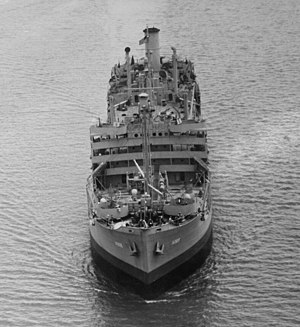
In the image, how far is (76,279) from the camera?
2443 inches

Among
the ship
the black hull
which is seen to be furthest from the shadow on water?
the ship

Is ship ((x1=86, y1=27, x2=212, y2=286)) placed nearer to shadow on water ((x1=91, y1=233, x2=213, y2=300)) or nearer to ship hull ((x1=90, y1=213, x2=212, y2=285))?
ship hull ((x1=90, y1=213, x2=212, y2=285))

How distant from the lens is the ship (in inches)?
2368

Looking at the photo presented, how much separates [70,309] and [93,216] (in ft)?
28.6

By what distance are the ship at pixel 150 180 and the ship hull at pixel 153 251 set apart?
0.07 m

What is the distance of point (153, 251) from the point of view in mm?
59406

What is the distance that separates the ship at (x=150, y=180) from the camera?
6016 centimetres

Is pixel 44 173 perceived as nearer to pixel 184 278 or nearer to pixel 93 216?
pixel 93 216

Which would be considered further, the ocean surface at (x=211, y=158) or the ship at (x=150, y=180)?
the ship at (x=150, y=180)

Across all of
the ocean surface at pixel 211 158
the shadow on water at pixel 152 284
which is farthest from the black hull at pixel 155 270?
the ocean surface at pixel 211 158

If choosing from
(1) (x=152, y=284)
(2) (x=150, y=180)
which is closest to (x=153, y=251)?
(1) (x=152, y=284)

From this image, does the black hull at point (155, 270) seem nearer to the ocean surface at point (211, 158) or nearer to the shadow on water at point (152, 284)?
the shadow on water at point (152, 284)

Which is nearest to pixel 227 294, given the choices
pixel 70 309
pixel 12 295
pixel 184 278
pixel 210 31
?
pixel 184 278

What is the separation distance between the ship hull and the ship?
2.9 inches
